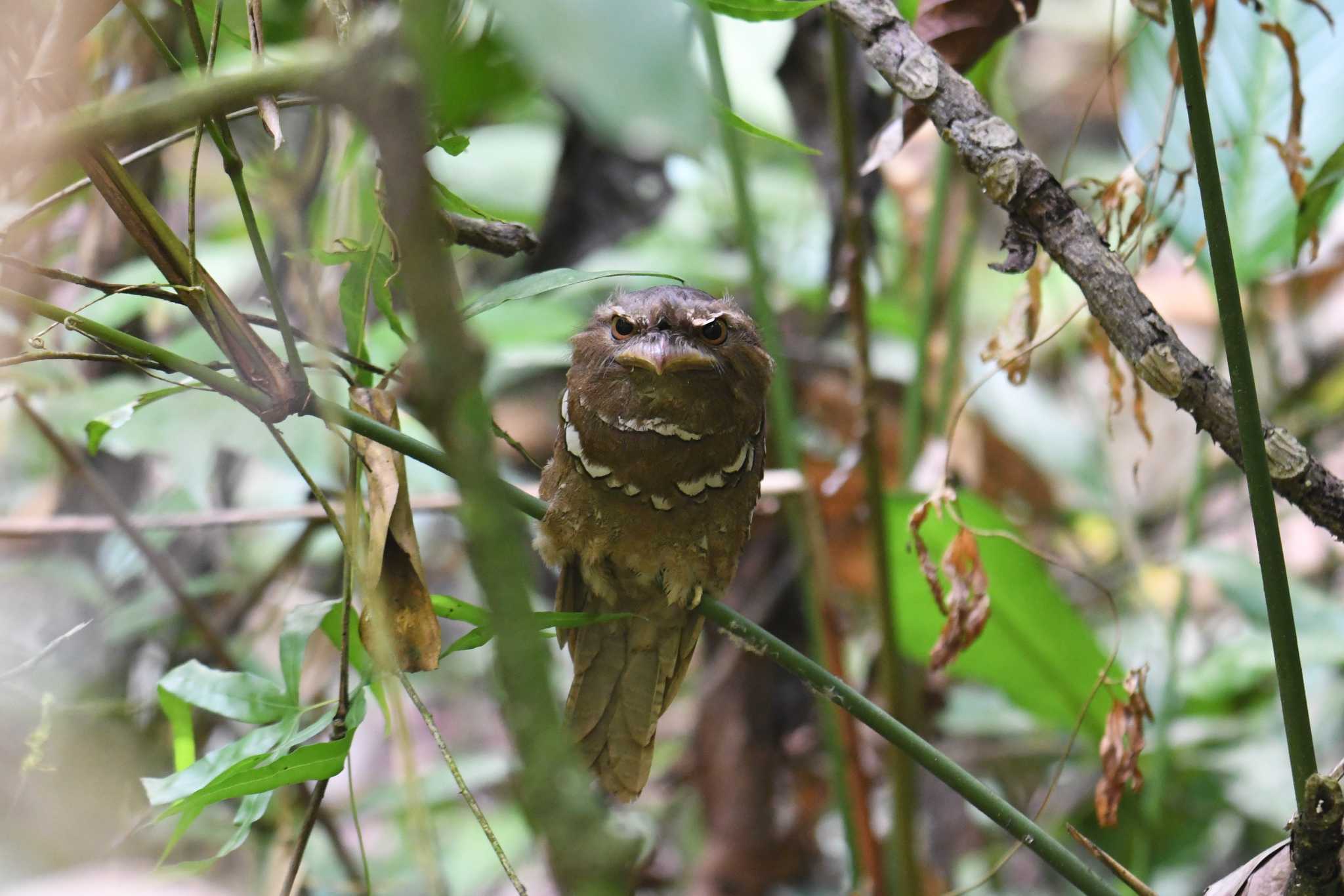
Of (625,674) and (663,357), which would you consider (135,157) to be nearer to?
(663,357)

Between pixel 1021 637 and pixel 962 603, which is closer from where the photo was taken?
pixel 962 603

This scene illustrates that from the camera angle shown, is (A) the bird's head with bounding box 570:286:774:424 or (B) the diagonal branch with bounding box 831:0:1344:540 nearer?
(B) the diagonal branch with bounding box 831:0:1344:540

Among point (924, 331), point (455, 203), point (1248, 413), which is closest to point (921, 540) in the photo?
point (1248, 413)

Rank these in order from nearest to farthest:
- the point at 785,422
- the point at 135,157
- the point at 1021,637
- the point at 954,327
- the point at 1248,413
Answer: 1. the point at 1248,413
2. the point at 135,157
3. the point at 785,422
4. the point at 1021,637
5. the point at 954,327

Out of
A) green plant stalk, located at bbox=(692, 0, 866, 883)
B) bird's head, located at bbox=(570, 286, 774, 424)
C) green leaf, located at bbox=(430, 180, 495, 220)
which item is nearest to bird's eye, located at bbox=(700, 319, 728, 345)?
bird's head, located at bbox=(570, 286, 774, 424)

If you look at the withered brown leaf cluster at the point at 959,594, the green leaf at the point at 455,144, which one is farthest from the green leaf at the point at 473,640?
the withered brown leaf cluster at the point at 959,594

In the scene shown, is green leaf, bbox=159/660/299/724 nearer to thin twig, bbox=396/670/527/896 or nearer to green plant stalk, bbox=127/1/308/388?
thin twig, bbox=396/670/527/896

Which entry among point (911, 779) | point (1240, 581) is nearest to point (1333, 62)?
point (1240, 581)
